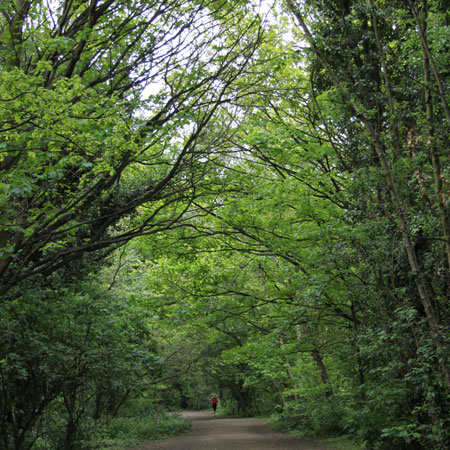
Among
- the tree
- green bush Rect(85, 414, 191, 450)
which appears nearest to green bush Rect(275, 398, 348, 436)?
green bush Rect(85, 414, 191, 450)

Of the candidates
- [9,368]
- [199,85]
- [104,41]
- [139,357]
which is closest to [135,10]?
[104,41]

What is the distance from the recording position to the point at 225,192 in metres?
7.69

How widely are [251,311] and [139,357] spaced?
10.4 feet

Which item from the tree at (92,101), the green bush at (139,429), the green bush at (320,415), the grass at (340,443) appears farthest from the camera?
the green bush at (139,429)

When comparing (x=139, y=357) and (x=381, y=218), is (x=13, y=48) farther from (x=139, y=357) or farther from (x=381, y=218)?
(x=139, y=357)

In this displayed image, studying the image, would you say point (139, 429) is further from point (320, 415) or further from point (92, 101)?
point (92, 101)

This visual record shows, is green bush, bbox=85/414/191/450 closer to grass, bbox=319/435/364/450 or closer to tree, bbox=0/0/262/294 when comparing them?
grass, bbox=319/435/364/450

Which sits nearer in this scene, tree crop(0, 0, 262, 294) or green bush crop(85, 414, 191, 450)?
tree crop(0, 0, 262, 294)

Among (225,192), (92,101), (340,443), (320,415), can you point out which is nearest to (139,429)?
(320,415)

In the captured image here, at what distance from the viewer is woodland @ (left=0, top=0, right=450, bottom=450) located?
5.37 metres

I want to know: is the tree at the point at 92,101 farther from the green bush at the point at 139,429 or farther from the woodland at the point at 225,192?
the green bush at the point at 139,429

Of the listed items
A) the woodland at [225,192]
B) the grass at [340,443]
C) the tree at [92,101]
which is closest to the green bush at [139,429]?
the woodland at [225,192]

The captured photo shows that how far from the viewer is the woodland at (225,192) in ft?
17.6

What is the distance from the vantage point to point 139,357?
10039 millimetres
